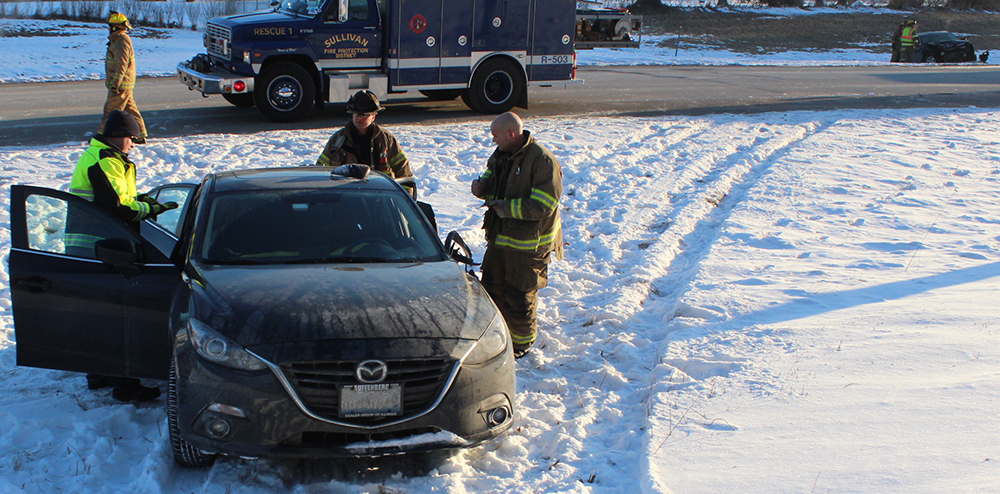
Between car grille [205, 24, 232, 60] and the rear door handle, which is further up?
car grille [205, 24, 232, 60]

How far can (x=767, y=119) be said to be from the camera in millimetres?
14094

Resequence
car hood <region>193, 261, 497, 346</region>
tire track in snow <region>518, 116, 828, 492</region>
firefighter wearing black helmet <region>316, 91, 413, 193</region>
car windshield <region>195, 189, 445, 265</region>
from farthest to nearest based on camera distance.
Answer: firefighter wearing black helmet <region>316, 91, 413, 193</region> < car windshield <region>195, 189, 445, 265</region> < tire track in snow <region>518, 116, 828, 492</region> < car hood <region>193, 261, 497, 346</region>

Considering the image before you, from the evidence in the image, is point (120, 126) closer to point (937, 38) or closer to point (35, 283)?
point (35, 283)

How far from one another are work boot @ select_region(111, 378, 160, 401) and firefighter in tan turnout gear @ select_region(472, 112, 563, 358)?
2.18 meters

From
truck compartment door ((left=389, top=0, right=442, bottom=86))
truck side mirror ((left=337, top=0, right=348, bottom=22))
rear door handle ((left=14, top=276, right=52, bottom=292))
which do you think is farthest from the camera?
truck compartment door ((left=389, top=0, right=442, bottom=86))

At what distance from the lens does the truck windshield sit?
12414 mm

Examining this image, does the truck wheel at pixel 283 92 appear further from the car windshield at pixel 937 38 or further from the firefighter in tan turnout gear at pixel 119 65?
the car windshield at pixel 937 38

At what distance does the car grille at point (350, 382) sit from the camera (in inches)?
128

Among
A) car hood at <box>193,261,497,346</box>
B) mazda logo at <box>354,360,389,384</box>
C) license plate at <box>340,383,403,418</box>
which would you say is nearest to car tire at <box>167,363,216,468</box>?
car hood at <box>193,261,497,346</box>

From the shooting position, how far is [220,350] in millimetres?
3303

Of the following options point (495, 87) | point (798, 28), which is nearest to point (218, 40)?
point (495, 87)

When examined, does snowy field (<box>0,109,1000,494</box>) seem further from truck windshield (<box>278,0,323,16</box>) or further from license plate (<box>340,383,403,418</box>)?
truck windshield (<box>278,0,323,16</box>)

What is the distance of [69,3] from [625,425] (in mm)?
33912

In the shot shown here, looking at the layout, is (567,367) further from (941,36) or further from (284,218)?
(941,36)
